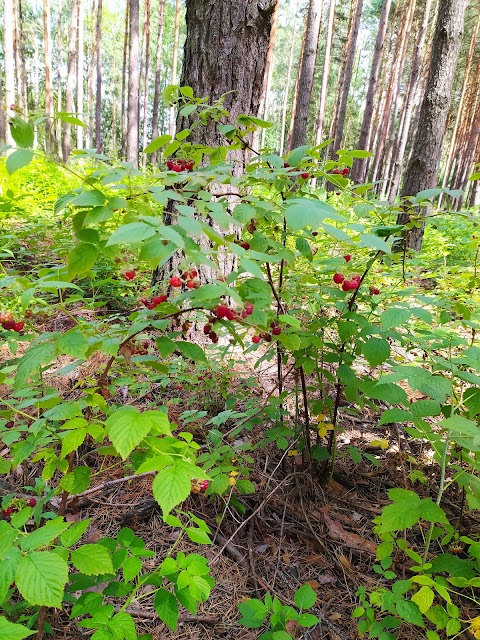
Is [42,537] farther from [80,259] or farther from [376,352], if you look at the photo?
[376,352]

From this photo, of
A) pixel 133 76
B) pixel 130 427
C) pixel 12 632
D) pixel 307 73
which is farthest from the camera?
pixel 133 76

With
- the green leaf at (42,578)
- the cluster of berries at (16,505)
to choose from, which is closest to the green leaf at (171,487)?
the green leaf at (42,578)

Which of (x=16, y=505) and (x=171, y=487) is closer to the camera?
(x=171, y=487)

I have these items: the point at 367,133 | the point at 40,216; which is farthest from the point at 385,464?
the point at 367,133

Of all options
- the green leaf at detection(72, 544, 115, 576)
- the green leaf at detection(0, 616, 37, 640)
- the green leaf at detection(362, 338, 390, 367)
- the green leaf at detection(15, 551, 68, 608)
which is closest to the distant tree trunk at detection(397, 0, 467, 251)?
the green leaf at detection(362, 338, 390, 367)

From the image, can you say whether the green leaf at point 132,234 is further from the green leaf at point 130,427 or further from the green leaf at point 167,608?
the green leaf at point 167,608

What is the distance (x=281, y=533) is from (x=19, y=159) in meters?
1.77

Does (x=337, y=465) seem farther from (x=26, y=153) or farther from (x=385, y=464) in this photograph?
(x=26, y=153)

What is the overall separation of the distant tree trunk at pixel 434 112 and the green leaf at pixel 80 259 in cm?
510

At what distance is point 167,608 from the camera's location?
3.43 feet

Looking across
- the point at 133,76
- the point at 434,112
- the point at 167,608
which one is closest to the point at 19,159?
the point at 167,608

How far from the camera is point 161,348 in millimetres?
1180

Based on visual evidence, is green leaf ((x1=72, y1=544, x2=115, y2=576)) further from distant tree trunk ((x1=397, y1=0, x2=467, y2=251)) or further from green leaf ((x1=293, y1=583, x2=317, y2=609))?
distant tree trunk ((x1=397, y1=0, x2=467, y2=251))

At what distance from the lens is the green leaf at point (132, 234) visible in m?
0.82
